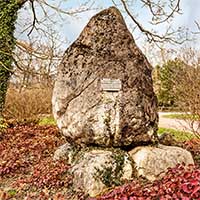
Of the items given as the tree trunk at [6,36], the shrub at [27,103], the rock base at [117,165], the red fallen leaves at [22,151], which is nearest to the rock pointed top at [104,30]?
the rock base at [117,165]

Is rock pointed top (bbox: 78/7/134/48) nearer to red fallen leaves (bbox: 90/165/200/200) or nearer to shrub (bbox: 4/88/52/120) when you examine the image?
red fallen leaves (bbox: 90/165/200/200)

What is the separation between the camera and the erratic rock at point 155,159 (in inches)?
229

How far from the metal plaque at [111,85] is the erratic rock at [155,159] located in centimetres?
96

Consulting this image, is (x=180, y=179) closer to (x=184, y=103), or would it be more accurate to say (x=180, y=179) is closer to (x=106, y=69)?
(x=106, y=69)

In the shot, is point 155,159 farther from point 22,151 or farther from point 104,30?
point 22,151

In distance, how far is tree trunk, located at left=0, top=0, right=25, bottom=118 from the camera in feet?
38.4

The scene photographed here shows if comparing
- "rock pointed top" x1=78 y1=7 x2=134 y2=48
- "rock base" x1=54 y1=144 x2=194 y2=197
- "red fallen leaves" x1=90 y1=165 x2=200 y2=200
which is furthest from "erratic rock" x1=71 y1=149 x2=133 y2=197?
"rock pointed top" x1=78 y1=7 x2=134 y2=48

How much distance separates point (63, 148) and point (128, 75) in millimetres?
1770

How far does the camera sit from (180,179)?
11.6 feet

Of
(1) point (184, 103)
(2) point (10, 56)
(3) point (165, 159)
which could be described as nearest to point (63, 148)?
(3) point (165, 159)

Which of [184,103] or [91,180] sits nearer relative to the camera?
[91,180]

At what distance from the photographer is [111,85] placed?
20.2ft

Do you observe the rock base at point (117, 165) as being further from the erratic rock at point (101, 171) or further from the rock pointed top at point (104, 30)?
the rock pointed top at point (104, 30)

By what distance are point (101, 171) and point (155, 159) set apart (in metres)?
0.82
